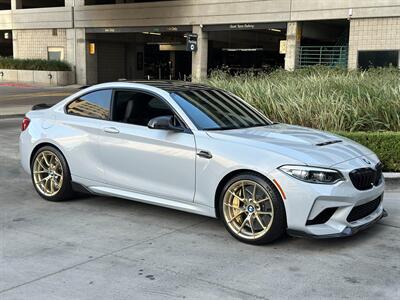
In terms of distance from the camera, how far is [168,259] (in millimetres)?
4734

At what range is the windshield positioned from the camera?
5.68m

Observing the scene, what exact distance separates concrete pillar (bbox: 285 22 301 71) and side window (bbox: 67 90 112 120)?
20.5 m

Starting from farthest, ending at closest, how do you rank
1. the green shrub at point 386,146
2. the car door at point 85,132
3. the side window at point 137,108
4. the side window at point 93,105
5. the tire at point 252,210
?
the green shrub at point 386,146 < the side window at point 93,105 < the car door at point 85,132 < the side window at point 137,108 < the tire at point 252,210

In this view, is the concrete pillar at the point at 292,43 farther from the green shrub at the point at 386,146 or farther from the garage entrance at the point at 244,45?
the green shrub at the point at 386,146

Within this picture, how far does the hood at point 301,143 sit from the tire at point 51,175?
7.08ft

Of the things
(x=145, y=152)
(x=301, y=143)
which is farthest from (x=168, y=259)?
(x=301, y=143)

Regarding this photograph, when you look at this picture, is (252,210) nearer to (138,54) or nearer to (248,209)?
(248,209)

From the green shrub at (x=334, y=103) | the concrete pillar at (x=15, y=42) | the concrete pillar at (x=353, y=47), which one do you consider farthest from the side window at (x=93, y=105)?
the concrete pillar at (x=15, y=42)

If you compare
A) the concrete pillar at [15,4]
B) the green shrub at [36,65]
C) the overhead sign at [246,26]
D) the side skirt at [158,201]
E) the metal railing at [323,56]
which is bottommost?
the side skirt at [158,201]

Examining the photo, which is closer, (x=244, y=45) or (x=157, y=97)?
(x=157, y=97)

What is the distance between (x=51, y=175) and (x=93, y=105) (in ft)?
3.53

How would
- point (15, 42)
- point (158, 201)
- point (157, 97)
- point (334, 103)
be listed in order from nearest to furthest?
1. point (158, 201)
2. point (157, 97)
3. point (334, 103)
4. point (15, 42)

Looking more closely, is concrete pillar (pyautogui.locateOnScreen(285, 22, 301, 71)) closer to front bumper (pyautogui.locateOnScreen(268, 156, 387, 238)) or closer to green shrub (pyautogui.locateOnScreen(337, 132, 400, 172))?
green shrub (pyautogui.locateOnScreen(337, 132, 400, 172))

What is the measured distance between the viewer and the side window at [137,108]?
19.6 feet
